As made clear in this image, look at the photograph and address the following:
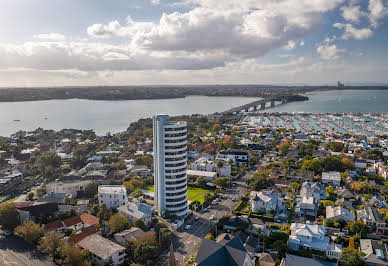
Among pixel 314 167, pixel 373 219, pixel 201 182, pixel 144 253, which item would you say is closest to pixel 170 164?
pixel 144 253

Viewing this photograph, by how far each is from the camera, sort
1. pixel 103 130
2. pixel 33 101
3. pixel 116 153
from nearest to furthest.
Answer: pixel 116 153 < pixel 103 130 < pixel 33 101

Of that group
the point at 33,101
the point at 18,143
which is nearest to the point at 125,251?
the point at 18,143

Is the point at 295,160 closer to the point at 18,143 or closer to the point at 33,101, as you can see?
the point at 18,143

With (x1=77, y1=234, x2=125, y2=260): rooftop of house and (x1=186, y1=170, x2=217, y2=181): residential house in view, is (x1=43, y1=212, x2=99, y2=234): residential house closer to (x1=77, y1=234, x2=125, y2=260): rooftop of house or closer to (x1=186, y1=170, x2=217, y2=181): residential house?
(x1=77, y1=234, x2=125, y2=260): rooftop of house

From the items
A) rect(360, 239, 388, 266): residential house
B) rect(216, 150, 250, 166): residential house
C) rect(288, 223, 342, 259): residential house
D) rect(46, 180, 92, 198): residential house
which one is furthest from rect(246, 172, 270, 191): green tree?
rect(46, 180, 92, 198): residential house

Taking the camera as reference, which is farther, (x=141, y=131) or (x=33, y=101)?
(x=33, y=101)

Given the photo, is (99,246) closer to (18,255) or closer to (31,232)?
(31,232)
